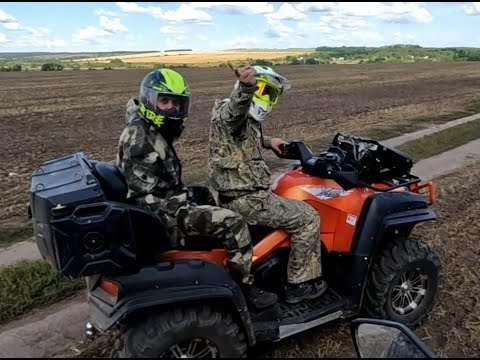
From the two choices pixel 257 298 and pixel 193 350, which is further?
pixel 257 298

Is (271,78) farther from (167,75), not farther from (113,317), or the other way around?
(113,317)

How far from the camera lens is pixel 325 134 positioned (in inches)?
660

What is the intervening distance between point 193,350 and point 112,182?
1.28 metres

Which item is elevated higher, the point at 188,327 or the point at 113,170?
the point at 113,170

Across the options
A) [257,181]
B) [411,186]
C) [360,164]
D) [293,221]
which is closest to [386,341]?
[293,221]

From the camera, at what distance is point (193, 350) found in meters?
3.90

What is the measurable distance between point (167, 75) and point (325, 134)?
13229mm

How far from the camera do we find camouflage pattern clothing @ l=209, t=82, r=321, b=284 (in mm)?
4434

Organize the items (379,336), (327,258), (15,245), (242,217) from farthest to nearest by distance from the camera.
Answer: (15,245), (327,258), (242,217), (379,336)

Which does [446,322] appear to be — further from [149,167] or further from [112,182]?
[112,182]

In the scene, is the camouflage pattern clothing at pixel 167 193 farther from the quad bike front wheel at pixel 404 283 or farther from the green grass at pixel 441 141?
the green grass at pixel 441 141

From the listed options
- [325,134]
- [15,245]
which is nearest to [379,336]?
[15,245]

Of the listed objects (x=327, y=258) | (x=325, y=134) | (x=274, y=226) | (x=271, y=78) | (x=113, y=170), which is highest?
(x=271, y=78)

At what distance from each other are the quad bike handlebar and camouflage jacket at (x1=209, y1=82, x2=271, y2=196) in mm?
588
